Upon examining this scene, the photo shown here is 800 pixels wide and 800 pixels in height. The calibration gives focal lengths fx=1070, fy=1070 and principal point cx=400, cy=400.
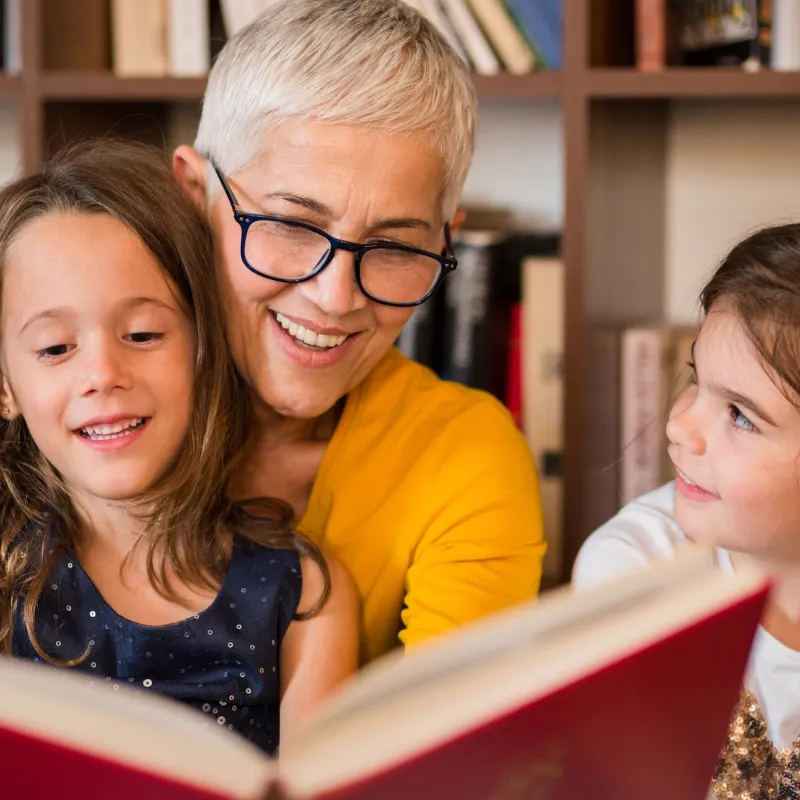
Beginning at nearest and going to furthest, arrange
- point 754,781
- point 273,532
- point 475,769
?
point 475,769
point 754,781
point 273,532

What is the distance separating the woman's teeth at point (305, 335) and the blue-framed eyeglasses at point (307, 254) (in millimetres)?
60

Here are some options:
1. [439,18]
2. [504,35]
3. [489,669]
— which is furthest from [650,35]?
[489,669]

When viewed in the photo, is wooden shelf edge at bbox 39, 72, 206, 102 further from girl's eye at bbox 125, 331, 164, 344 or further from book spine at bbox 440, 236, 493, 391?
girl's eye at bbox 125, 331, 164, 344

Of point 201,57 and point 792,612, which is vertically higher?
point 201,57

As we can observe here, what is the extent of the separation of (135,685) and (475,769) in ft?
2.07

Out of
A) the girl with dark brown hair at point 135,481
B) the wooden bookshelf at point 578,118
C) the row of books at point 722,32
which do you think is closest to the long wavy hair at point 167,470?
the girl with dark brown hair at point 135,481

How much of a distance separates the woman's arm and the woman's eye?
446mm

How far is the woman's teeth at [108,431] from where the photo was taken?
104 centimetres

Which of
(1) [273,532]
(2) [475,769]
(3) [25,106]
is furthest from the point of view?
(3) [25,106]

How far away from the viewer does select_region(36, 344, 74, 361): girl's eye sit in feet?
3.41

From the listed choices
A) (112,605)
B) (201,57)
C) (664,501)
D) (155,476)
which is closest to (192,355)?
(155,476)

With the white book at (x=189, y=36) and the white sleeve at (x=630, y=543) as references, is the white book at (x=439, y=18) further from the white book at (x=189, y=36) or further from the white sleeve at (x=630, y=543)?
the white sleeve at (x=630, y=543)

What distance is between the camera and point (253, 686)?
1.09 m

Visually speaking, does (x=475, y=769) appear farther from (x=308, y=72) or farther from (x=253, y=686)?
(x=308, y=72)
